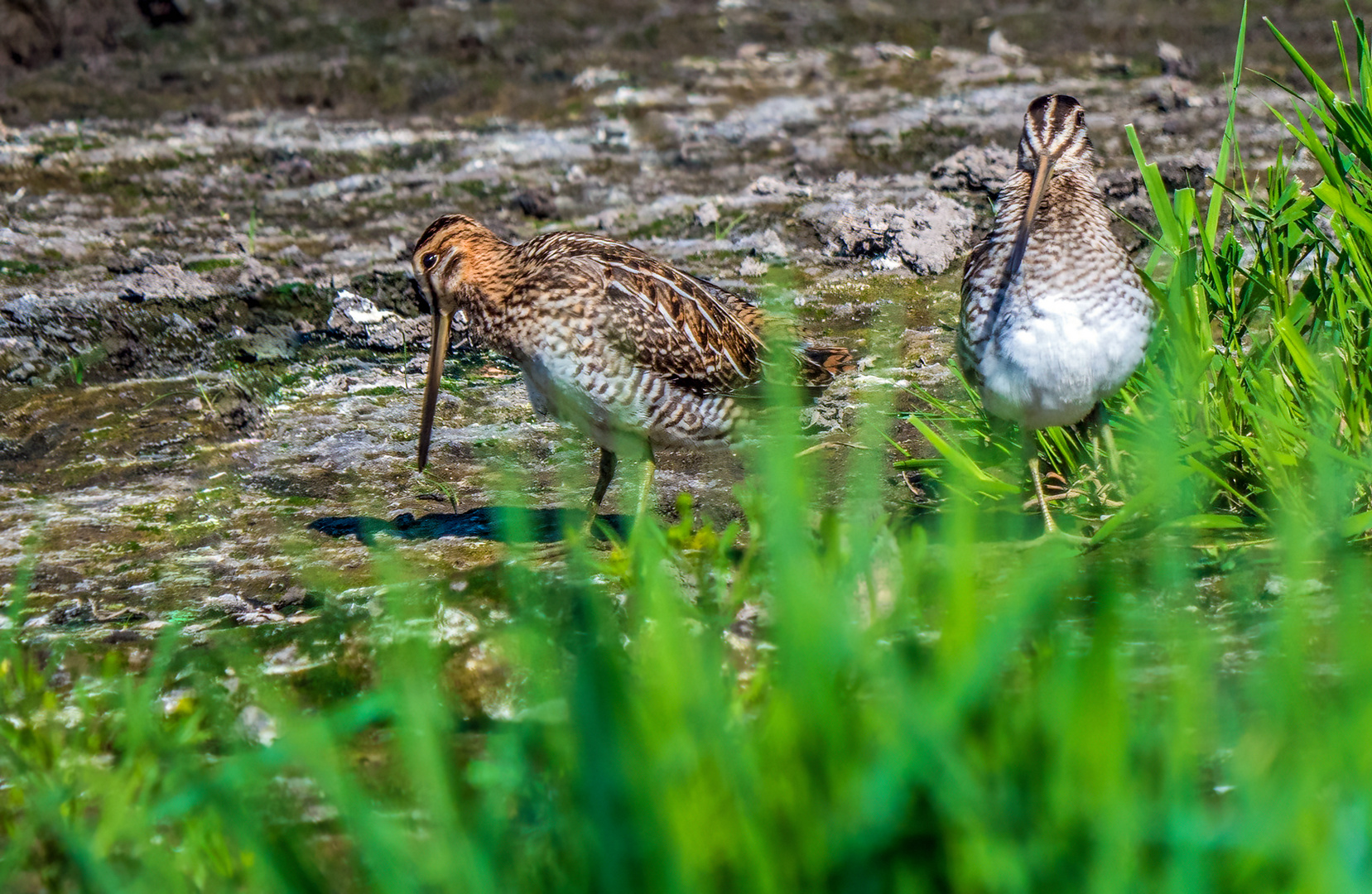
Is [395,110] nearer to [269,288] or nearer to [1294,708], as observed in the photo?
[269,288]

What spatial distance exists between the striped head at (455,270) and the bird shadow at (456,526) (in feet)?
0.81

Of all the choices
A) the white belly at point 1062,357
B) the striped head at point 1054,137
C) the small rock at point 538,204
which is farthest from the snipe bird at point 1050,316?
the small rock at point 538,204

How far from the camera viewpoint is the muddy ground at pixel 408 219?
14.5ft

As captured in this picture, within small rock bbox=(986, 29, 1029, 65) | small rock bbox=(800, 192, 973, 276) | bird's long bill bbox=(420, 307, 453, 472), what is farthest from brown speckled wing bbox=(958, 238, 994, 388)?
small rock bbox=(986, 29, 1029, 65)

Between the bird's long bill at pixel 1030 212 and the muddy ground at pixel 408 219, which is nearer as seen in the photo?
the bird's long bill at pixel 1030 212

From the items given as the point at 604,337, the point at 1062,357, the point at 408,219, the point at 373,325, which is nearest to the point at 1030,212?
the point at 1062,357

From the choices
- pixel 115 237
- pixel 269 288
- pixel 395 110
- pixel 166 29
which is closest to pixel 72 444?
pixel 269 288

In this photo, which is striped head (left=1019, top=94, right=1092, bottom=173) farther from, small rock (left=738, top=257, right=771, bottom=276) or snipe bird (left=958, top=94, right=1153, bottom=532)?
small rock (left=738, top=257, right=771, bottom=276)

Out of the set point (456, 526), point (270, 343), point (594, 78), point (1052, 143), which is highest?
point (594, 78)

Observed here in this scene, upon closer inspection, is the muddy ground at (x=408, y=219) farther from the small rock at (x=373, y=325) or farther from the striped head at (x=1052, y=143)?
the striped head at (x=1052, y=143)

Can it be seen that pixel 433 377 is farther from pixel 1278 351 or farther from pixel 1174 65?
pixel 1174 65

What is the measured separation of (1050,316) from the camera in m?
3.75

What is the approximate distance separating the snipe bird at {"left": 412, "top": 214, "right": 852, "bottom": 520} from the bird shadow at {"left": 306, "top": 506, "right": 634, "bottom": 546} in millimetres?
135

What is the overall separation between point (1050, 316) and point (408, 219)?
4697 mm
